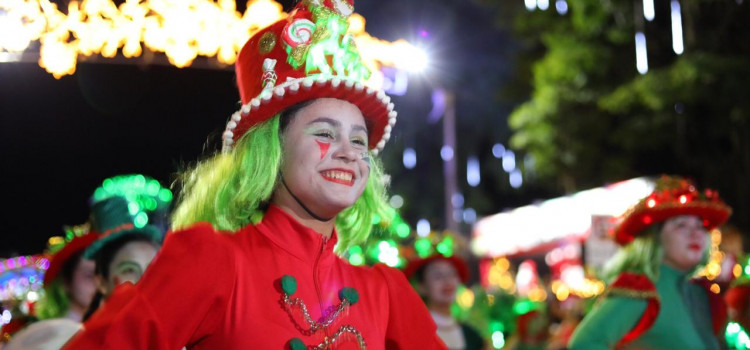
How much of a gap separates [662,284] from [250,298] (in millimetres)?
3656

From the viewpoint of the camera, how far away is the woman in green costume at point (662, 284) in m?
5.33

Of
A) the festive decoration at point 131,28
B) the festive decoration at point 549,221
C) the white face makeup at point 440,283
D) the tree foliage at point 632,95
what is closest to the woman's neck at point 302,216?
the festive decoration at point 131,28

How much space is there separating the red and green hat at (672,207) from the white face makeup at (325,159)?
132 inches

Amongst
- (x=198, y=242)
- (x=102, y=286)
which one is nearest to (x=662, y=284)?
(x=102, y=286)

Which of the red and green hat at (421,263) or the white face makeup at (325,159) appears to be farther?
the red and green hat at (421,263)

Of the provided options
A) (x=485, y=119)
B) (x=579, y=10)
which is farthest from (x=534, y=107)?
(x=485, y=119)

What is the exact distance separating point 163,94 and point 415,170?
2794 cm

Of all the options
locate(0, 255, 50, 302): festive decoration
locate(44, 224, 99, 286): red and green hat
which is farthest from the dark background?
locate(44, 224, 99, 286): red and green hat

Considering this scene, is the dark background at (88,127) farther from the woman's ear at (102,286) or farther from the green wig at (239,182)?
the green wig at (239,182)

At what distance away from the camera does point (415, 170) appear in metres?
39.8

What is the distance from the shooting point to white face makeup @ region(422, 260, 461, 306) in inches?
335

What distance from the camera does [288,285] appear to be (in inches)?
105

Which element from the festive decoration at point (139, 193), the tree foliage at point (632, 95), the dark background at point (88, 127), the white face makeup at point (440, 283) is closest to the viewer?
the festive decoration at point (139, 193)

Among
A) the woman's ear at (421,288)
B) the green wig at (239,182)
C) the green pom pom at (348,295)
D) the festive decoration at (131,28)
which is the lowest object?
the green pom pom at (348,295)
